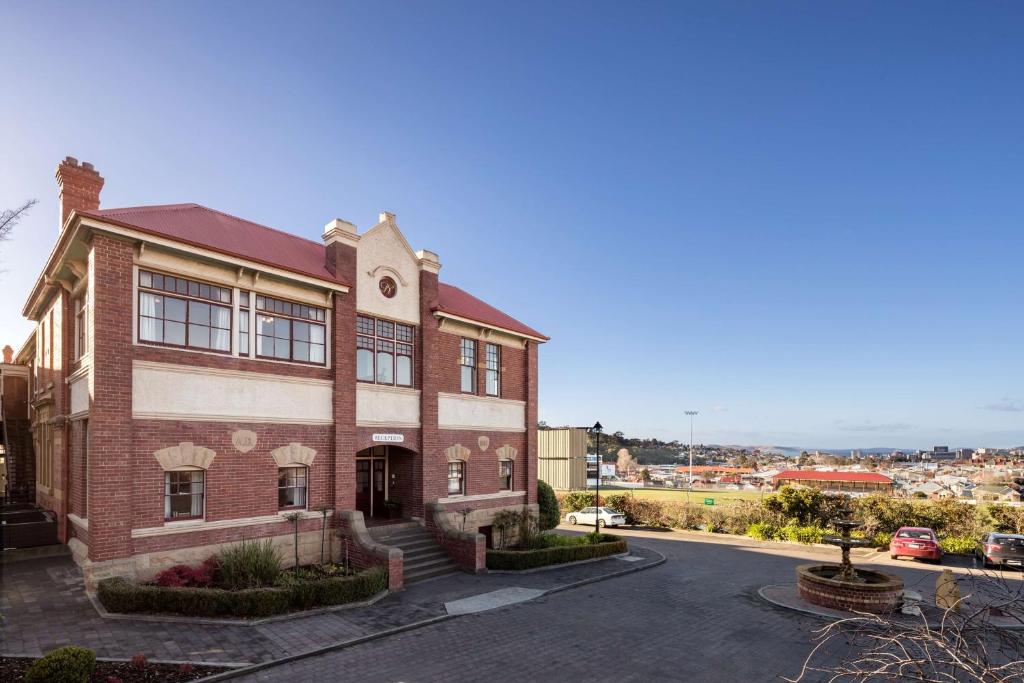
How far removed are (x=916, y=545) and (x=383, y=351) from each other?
75.0ft

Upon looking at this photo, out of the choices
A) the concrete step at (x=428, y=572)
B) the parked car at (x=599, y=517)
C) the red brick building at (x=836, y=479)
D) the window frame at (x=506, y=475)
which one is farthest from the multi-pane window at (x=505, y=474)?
the red brick building at (x=836, y=479)

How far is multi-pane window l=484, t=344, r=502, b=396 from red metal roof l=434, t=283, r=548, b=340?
109 centimetres

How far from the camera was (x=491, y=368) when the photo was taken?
25641 millimetres

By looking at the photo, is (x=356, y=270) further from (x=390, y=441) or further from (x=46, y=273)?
(x=46, y=273)

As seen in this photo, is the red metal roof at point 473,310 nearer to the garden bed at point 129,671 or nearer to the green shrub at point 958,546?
the garden bed at point 129,671

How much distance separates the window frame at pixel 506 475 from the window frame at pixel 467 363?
356cm

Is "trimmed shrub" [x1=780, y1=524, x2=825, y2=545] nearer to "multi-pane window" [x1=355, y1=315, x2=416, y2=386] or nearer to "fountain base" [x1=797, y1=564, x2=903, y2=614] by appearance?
"fountain base" [x1=797, y1=564, x2=903, y2=614]

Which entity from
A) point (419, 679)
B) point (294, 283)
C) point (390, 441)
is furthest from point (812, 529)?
point (294, 283)

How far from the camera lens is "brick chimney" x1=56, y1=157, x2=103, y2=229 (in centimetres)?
1859

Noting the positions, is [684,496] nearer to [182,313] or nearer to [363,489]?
[363,489]

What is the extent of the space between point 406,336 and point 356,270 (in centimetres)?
319

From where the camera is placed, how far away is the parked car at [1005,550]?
73.0 feet

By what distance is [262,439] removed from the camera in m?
17.5

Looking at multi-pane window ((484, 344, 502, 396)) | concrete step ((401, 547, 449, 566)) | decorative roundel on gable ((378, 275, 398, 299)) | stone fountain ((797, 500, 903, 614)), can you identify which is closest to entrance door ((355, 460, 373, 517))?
concrete step ((401, 547, 449, 566))
